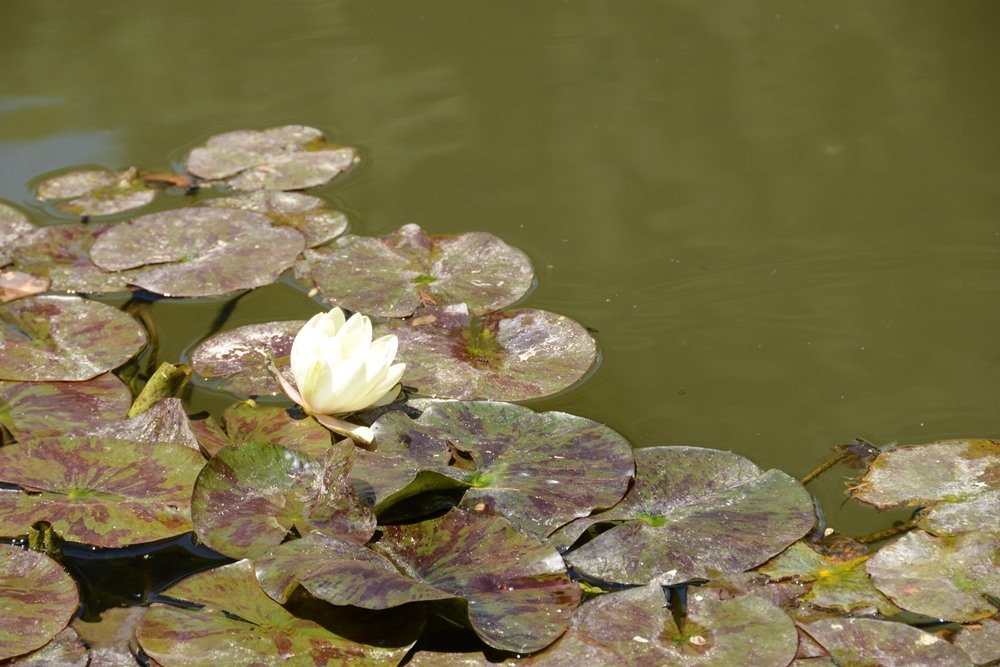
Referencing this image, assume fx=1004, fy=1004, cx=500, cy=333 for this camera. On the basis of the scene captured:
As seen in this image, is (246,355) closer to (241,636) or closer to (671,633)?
(241,636)

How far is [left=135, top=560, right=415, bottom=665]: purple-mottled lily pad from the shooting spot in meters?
1.29

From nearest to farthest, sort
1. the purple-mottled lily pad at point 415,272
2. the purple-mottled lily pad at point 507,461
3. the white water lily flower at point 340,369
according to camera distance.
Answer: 1. the purple-mottled lily pad at point 507,461
2. the white water lily flower at point 340,369
3. the purple-mottled lily pad at point 415,272

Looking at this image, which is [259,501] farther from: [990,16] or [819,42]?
[990,16]

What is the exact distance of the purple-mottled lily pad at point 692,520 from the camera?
1.48m

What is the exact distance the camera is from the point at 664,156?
272 cm

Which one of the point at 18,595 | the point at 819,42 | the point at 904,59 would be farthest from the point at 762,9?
the point at 18,595

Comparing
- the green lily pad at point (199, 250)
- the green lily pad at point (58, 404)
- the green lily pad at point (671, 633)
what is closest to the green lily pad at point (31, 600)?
the green lily pad at point (58, 404)

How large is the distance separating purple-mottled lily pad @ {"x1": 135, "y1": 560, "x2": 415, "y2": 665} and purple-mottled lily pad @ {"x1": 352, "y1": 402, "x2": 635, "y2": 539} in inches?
9.3

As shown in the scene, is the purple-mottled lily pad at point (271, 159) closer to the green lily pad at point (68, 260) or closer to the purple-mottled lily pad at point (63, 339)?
the green lily pad at point (68, 260)

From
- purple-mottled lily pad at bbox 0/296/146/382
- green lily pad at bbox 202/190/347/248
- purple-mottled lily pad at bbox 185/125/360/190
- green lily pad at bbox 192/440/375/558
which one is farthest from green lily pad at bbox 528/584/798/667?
purple-mottled lily pad at bbox 185/125/360/190

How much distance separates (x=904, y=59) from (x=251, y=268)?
214 cm

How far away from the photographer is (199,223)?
2.38 meters

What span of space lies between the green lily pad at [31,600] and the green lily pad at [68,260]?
906mm

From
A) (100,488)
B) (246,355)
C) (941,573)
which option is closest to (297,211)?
(246,355)
